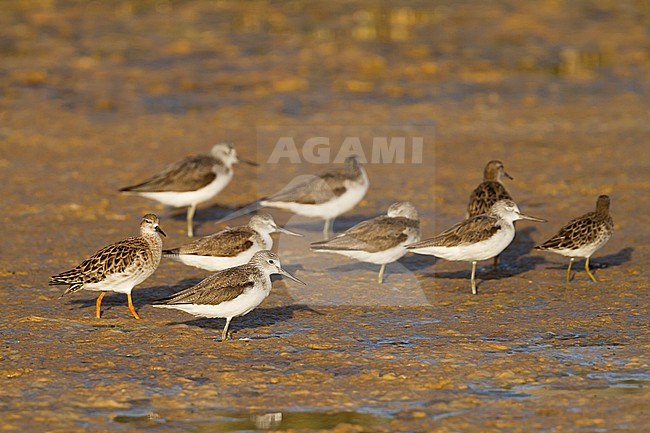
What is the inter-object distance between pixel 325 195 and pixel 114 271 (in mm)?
4167

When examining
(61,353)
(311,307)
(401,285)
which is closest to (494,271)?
(401,285)

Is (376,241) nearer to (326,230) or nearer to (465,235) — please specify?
(465,235)

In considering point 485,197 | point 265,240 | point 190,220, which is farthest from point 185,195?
point 485,197

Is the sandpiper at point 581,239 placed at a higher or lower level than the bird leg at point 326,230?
higher

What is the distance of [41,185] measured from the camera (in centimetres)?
1695

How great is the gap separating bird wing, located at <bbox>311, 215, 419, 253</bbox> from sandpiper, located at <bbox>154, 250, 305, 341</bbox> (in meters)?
1.83

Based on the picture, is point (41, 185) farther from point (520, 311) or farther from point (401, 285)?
point (520, 311)

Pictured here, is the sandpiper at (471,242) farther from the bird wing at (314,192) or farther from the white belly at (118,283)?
the white belly at (118,283)

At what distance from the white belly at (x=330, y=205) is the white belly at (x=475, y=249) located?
8.54 ft

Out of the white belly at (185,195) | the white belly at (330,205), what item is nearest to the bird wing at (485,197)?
the white belly at (330,205)

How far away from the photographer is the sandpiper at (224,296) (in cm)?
1014

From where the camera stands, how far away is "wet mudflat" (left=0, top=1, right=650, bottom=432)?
29.3 ft

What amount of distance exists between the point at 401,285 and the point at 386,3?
68.7 feet

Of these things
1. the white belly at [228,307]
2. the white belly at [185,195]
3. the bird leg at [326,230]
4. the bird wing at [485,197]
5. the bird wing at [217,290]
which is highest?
the bird wing at [485,197]
